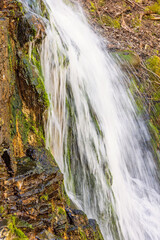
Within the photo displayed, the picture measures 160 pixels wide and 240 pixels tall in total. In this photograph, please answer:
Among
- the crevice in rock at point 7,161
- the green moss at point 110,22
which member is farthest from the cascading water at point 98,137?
the green moss at point 110,22

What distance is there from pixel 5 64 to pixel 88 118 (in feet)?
6.17

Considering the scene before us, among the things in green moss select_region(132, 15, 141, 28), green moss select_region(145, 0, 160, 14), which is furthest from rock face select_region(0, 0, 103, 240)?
green moss select_region(145, 0, 160, 14)

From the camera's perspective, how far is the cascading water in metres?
3.13

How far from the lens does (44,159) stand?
2295 millimetres

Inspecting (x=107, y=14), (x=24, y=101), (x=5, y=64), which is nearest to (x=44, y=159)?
(x=24, y=101)

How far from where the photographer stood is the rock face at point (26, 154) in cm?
193

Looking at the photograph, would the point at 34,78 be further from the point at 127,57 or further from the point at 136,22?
the point at 136,22

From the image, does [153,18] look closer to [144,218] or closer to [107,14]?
[107,14]

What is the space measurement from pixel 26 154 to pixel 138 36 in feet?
20.4

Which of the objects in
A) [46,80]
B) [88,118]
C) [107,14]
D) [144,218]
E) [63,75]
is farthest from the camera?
[107,14]

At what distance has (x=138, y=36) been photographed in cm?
736

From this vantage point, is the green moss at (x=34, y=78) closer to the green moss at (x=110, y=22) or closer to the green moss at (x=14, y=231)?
the green moss at (x=14, y=231)

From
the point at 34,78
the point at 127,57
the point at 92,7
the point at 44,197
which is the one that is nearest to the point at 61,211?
the point at 44,197

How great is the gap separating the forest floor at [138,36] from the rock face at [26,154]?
3.90 meters
